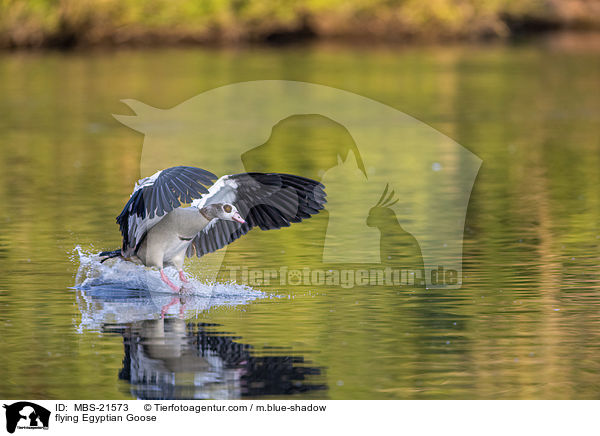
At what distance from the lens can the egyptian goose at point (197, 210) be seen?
35.3 feet

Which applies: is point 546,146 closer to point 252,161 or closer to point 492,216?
point 252,161

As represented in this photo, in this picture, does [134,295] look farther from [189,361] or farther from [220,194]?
[189,361]

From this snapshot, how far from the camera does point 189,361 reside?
31.0 ft

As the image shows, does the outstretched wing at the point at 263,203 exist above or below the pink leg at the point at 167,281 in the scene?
above

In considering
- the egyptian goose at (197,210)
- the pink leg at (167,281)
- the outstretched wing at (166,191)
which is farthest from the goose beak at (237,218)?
the pink leg at (167,281)

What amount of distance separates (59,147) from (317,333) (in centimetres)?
1681

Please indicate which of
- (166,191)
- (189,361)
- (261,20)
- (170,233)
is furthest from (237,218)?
(261,20)

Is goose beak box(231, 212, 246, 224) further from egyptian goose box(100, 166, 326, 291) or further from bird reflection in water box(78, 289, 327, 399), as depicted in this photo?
bird reflection in water box(78, 289, 327, 399)
